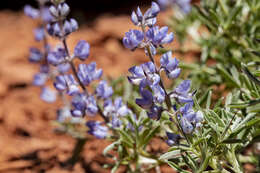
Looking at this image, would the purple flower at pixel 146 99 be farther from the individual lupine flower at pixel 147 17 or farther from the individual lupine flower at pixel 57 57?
the individual lupine flower at pixel 57 57

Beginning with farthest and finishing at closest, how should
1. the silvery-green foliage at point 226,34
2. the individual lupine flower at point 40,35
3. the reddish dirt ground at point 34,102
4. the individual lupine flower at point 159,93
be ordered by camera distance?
the individual lupine flower at point 40,35 < the reddish dirt ground at point 34,102 < the silvery-green foliage at point 226,34 < the individual lupine flower at point 159,93

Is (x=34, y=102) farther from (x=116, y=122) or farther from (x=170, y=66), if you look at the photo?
(x=170, y=66)

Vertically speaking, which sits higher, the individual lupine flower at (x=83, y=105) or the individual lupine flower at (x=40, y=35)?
the individual lupine flower at (x=40, y=35)

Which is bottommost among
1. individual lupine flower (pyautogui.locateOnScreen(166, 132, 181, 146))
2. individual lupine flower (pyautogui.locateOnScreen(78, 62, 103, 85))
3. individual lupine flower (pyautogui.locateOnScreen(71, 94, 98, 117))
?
individual lupine flower (pyautogui.locateOnScreen(166, 132, 181, 146))

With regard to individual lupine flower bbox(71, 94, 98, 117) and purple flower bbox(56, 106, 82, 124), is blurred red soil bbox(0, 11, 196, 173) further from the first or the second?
individual lupine flower bbox(71, 94, 98, 117)

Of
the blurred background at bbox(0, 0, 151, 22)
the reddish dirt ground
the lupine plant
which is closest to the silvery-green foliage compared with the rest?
the lupine plant

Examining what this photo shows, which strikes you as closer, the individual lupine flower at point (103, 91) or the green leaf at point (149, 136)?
the green leaf at point (149, 136)

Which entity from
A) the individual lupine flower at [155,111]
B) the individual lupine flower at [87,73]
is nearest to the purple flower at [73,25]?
the individual lupine flower at [87,73]

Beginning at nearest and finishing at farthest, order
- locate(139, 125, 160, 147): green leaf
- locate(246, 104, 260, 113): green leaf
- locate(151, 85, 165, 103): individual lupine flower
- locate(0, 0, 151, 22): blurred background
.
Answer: locate(246, 104, 260, 113): green leaf
locate(151, 85, 165, 103): individual lupine flower
locate(139, 125, 160, 147): green leaf
locate(0, 0, 151, 22): blurred background
